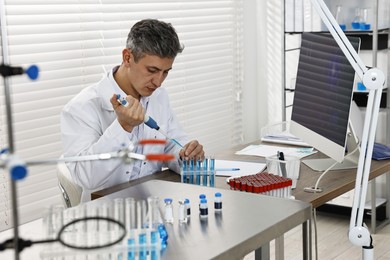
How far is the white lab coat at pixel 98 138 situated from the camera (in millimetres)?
2258

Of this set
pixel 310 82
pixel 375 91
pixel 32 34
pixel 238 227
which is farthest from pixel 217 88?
pixel 238 227

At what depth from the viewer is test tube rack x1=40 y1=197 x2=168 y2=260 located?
3.67 feet

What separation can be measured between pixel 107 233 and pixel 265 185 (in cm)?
95

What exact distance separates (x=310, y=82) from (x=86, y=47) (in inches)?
53.9

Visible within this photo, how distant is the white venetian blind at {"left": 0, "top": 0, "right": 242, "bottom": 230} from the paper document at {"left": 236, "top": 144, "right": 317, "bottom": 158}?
104 cm

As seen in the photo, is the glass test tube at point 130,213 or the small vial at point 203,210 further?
the small vial at point 203,210

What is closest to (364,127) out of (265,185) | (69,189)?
(265,185)

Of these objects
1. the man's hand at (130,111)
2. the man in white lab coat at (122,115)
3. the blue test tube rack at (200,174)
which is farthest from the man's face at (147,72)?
the blue test tube rack at (200,174)

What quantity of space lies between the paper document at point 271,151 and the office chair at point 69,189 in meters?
0.71

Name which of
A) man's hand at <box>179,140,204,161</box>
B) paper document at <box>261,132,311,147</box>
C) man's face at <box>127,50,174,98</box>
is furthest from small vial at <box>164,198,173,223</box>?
paper document at <box>261,132,311,147</box>

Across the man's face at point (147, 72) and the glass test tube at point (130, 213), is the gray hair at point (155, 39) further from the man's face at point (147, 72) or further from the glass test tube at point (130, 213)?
the glass test tube at point (130, 213)

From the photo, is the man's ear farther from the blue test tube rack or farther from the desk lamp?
the desk lamp

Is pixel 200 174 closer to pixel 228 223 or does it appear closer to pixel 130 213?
pixel 228 223

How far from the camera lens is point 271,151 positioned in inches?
107
